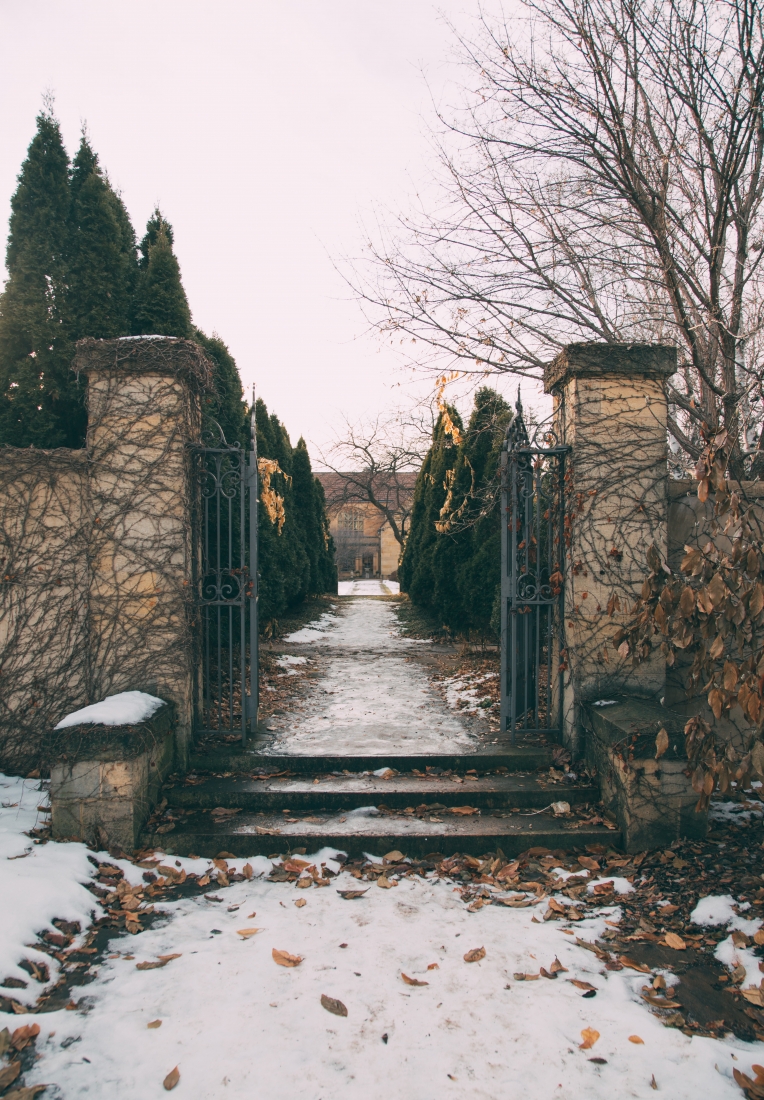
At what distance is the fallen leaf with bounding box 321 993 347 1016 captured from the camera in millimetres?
2217

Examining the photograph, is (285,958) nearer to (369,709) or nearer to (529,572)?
(529,572)

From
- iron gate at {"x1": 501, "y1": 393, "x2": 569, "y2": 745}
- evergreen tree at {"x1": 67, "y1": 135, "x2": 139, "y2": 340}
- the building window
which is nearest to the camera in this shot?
iron gate at {"x1": 501, "y1": 393, "x2": 569, "y2": 745}

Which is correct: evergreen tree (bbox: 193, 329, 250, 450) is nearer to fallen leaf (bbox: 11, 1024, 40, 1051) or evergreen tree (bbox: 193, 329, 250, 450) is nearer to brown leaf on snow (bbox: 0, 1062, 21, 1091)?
fallen leaf (bbox: 11, 1024, 40, 1051)

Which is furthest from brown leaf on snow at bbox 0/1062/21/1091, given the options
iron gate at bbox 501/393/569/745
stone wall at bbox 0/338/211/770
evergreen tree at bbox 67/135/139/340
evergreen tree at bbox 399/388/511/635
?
evergreen tree at bbox 399/388/511/635

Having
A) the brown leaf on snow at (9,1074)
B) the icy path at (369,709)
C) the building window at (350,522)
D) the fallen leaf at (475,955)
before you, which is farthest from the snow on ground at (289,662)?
the building window at (350,522)

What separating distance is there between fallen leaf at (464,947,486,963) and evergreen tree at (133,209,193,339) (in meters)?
5.56

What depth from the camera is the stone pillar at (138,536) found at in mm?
4062

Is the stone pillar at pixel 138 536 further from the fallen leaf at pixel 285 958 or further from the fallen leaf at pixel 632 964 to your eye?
the fallen leaf at pixel 632 964

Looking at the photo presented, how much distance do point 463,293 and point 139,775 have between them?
4.65 metres

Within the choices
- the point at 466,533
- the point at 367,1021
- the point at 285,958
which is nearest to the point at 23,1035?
the point at 285,958

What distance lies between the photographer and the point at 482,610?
30.8ft

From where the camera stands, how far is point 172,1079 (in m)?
1.89

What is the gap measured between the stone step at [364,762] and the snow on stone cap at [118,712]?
59 cm

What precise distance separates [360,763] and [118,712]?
156cm
